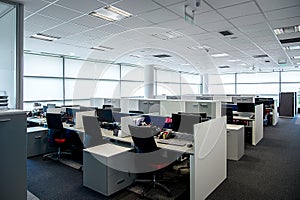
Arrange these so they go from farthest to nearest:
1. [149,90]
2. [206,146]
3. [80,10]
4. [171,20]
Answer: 1. [149,90]
2. [171,20]
3. [80,10]
4. [206,146]

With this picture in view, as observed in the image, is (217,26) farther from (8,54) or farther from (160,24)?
(8,54)

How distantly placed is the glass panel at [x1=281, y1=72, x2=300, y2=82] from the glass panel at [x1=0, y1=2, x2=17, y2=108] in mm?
13604

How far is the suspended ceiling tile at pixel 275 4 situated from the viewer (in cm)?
307

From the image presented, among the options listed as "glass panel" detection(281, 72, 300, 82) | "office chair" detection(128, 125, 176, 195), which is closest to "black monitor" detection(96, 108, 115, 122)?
"office chair" detection(128, 125, 176, 195)

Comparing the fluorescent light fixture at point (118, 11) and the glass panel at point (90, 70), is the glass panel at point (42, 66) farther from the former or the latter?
the fluorescent light fixture at point (118, 11)

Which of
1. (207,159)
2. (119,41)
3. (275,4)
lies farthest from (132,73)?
(207,159)

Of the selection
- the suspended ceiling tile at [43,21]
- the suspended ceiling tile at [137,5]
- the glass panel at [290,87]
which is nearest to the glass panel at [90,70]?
the suspended ceiling tile at [43,21]

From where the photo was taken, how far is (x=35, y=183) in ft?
10.4

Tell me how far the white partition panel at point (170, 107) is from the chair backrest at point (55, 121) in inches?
80.9

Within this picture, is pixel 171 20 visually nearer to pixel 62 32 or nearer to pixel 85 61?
pixel 62 32

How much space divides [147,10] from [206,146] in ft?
7.61

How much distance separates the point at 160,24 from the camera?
409 cm

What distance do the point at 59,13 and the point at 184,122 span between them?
275 cm

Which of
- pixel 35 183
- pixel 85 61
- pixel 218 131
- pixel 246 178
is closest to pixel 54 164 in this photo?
pixel 35 183
